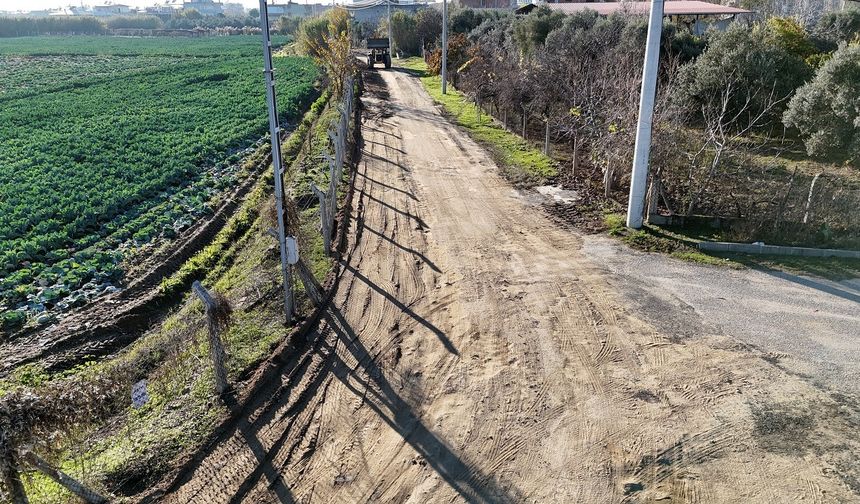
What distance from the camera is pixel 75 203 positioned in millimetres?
16219

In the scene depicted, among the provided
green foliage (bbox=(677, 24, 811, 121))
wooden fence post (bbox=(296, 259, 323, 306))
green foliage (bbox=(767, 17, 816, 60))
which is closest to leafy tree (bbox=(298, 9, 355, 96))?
green foliage (bbox=(677, 24, 811, 121))

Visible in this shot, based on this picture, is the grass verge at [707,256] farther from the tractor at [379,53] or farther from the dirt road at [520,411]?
the tractor at [379,53]

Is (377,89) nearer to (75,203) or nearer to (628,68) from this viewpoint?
(628,68)

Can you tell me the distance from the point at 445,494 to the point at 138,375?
15.9 feet

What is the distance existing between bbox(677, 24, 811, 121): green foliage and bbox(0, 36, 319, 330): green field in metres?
16.7

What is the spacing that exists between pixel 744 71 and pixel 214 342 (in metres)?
20.3

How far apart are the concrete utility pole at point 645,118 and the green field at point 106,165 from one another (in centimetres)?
1109

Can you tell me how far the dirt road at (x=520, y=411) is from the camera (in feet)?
21.1

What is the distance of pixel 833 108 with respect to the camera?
17141 mm

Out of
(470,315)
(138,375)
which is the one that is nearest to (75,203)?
(138,375)

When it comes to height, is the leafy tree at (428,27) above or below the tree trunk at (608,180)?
above

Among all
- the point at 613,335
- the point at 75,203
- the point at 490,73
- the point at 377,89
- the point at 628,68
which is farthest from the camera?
the point at 377,89

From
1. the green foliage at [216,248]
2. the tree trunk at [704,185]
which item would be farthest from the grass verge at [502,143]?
the green foliage at [216,248]

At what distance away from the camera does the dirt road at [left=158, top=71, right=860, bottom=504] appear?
6430mm
